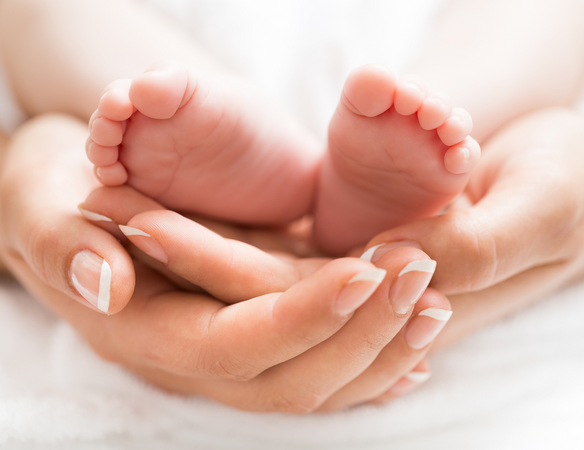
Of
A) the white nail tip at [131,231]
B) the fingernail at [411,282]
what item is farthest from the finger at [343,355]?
the white nail tip at [131,231]

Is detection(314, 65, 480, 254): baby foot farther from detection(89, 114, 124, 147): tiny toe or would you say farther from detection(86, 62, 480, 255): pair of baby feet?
detection(89, 114, 124, 147): tiny toe

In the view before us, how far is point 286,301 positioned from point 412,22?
0.68m

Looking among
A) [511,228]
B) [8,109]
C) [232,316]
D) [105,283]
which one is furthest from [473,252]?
[8,109]

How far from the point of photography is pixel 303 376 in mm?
529

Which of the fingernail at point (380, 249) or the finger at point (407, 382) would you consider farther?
the finger at point (407, 382)

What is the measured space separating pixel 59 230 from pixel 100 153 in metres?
0.09

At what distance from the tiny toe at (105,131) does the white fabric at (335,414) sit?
323mm

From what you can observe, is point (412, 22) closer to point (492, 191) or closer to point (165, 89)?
point (492, 191)

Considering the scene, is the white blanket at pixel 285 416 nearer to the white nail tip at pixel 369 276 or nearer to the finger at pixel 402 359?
the finger at pixel 402 359

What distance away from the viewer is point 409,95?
436 millimetres

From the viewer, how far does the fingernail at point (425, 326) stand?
505 mm

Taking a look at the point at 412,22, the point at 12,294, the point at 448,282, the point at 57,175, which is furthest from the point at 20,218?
the point at 412,22

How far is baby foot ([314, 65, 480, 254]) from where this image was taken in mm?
441

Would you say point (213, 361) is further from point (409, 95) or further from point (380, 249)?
point (409, 95)
